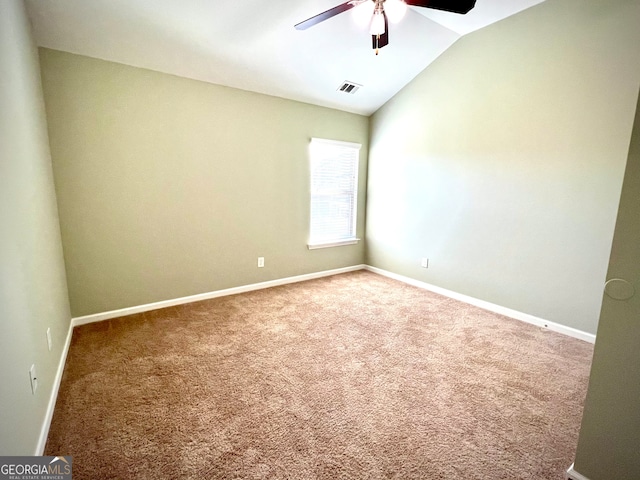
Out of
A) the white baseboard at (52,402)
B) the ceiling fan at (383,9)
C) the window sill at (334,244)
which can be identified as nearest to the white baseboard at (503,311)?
the window sill at (334,244)

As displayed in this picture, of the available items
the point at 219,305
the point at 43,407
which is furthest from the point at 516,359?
the point at 43,407

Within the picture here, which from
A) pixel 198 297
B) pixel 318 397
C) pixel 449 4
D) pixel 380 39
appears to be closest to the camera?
pixel 449 4

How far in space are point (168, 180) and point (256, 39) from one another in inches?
65.1

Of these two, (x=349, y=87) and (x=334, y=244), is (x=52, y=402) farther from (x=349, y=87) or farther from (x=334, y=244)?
(x=349, y=87)

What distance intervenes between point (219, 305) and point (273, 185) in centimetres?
163

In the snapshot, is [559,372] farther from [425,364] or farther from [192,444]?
[192,444]

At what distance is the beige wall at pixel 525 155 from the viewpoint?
8.32ft

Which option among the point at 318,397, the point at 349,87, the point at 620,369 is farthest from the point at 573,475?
the point at 349,87

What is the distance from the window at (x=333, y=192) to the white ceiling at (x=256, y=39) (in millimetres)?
747

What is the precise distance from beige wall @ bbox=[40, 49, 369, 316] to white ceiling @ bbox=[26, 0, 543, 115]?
0.66 feet

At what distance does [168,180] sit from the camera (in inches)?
125

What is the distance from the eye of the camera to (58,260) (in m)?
2.49

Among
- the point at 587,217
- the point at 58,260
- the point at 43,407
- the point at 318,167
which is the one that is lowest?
the point at 43,407

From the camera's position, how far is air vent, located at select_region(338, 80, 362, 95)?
12.4ft
